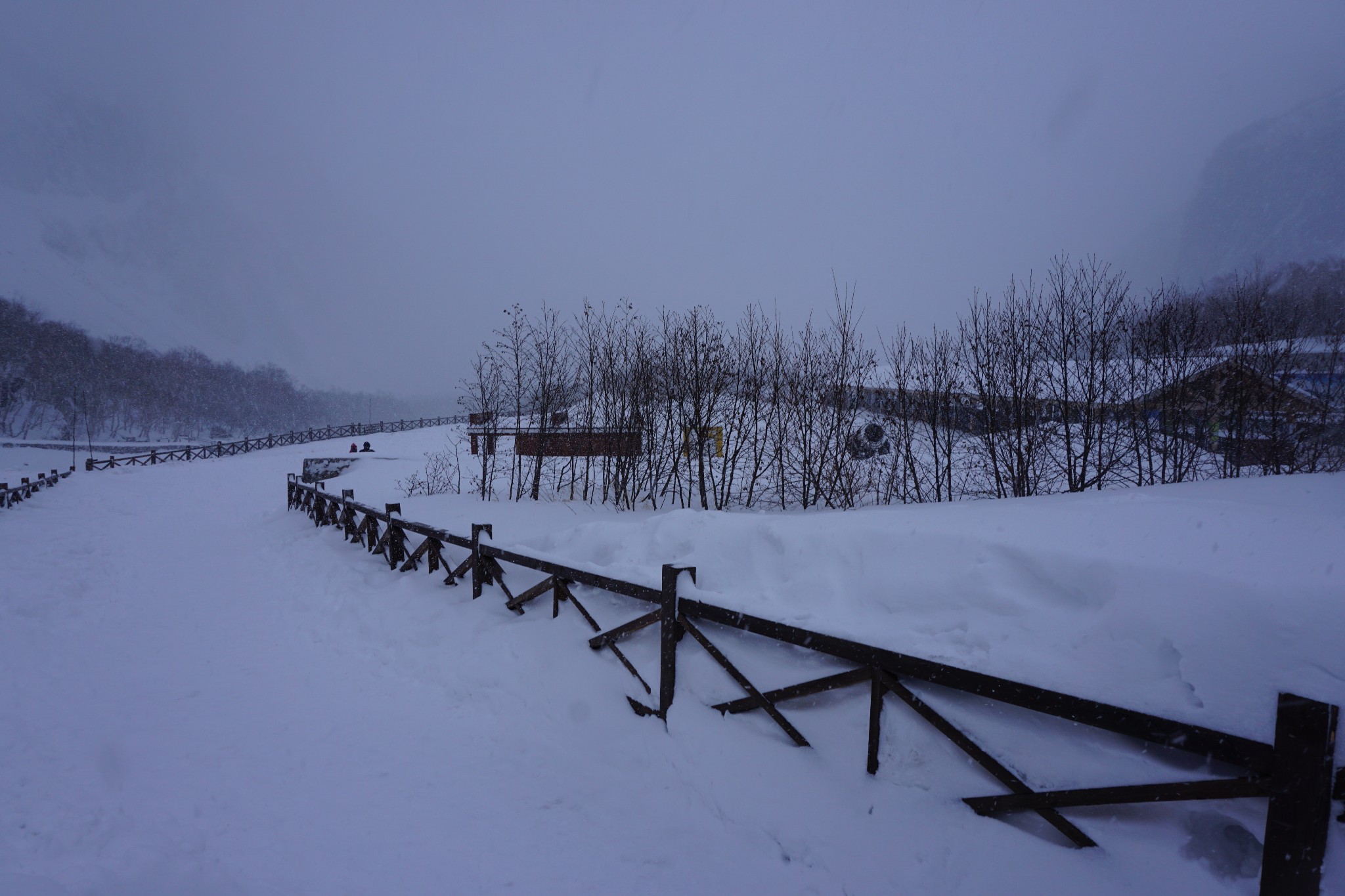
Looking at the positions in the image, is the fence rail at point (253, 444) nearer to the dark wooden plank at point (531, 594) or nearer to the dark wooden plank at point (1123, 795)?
the dark wooden plank at point (531, 594)

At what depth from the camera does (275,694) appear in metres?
5.01

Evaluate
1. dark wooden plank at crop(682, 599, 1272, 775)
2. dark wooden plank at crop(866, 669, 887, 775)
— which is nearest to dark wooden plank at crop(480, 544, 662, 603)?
dark wooden plank at crop(682, 599, 1272, 775)

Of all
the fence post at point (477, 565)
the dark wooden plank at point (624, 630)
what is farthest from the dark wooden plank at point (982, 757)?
Answer: the fence post at point (477, 565)

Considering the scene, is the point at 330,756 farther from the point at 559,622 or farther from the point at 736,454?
the point at 736,454

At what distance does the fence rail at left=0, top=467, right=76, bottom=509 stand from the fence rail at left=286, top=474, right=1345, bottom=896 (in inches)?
817

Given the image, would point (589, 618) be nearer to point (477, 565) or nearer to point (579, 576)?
point (579, 576)

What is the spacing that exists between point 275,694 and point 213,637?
2.28 m

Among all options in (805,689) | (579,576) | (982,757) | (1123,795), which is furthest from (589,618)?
(1123,795)

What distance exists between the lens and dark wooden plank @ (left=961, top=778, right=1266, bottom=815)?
2.06 metres

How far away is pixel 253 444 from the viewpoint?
1670 inches

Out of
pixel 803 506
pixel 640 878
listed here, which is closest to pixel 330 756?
pixel 640 878

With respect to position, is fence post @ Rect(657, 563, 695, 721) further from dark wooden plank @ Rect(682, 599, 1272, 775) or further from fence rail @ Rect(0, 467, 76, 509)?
fence rail @ Rect(0, 467, 76, 509)

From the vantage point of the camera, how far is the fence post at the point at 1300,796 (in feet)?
6.08

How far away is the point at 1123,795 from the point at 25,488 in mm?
28499
